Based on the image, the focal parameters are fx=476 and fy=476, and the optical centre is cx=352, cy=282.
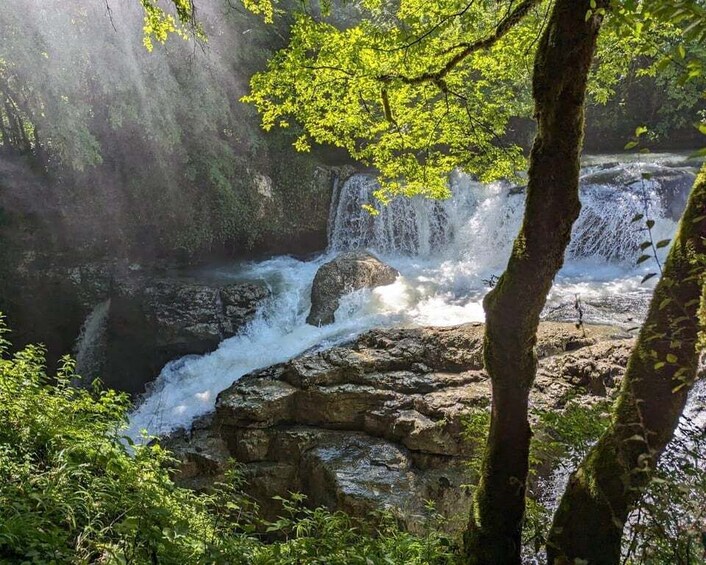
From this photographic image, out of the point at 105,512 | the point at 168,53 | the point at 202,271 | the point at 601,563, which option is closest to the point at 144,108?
the point at 168,53

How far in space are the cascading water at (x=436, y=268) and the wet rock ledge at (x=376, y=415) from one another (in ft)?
Result: 4.61

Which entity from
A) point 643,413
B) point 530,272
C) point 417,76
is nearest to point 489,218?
point 417,76

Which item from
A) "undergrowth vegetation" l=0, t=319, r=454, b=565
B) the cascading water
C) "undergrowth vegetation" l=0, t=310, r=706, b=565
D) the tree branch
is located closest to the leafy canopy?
the tree branch

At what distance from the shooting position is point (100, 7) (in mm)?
8984

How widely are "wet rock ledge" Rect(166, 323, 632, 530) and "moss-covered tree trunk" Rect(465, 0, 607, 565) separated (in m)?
2.37

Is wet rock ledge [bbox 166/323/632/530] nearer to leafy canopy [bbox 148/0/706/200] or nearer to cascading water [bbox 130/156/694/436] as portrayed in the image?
cascading water [bbox 130/156/694/436]

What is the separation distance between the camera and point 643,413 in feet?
6.94

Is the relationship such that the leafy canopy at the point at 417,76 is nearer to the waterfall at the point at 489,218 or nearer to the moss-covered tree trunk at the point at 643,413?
the moss-covered tree trunk at the point at 643,413

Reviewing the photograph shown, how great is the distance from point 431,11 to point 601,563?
3721 millimetres

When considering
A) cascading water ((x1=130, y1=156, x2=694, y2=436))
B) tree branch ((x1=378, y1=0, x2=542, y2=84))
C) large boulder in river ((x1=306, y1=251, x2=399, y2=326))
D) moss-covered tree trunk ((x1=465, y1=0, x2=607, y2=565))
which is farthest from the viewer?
large boulder in river ((x1=306, y1=251, x2=399, y2=326))

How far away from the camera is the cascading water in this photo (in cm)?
855

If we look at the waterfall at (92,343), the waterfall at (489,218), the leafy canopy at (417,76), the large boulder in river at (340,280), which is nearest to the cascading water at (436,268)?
the waterfall at (489,218)

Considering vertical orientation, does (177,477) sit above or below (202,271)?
below

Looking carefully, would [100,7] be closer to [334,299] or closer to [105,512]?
[334,299]
